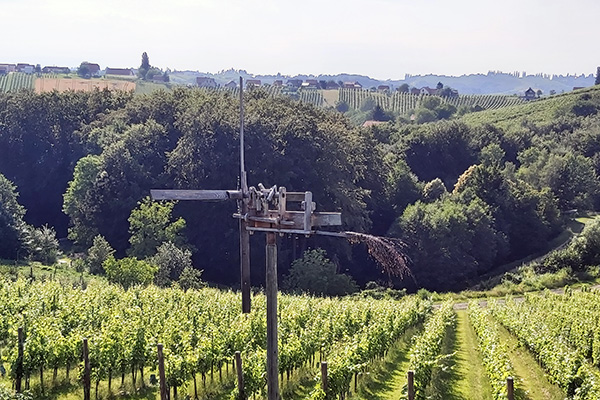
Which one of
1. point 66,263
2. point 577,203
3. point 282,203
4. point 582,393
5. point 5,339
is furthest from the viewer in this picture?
point 577,203

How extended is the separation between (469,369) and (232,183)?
2795 cm

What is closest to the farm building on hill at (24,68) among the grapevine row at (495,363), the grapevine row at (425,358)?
the grapevine row at (425,358)

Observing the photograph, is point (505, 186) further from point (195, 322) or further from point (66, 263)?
point (195, 322)

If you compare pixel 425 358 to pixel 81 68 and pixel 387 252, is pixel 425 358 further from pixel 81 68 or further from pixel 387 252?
pixel 81 68

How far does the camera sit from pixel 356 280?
165 ft

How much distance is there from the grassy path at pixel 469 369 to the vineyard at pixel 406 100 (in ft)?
366

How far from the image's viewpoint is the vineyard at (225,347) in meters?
15.8

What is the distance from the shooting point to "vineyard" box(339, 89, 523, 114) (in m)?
144

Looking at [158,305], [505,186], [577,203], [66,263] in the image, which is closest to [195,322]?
[158,305]

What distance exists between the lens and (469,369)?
2164 centimetres

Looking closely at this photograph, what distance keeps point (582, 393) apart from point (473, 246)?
38.4 metres

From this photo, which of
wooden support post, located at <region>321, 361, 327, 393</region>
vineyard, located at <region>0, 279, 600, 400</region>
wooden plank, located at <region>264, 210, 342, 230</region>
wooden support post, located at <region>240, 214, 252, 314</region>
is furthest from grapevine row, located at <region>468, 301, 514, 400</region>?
wooden plank, located at <region>264, 210, 342, 230</region>

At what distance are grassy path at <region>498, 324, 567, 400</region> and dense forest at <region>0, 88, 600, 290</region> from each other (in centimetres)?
1878

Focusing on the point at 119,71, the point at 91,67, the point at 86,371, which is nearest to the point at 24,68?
the point at 91,67
